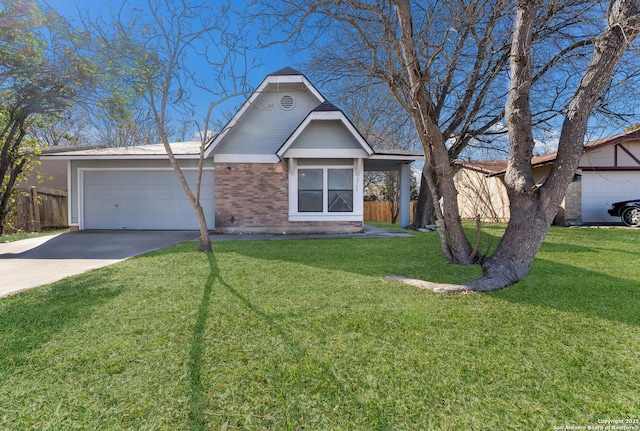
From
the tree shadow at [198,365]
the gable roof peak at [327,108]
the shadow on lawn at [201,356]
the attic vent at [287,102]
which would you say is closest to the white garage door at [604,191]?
the gable roof peak at [327,108]

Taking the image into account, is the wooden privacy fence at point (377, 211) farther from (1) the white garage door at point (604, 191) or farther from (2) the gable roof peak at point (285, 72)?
(2) the gable roof peak at point (285, 72)

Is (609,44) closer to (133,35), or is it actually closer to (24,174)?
(133,35)

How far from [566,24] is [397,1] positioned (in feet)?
18.0

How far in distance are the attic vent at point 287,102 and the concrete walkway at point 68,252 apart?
4526 mm

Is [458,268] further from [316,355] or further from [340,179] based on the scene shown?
[340,179]

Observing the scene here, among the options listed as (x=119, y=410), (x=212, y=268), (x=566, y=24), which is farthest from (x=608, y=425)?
(x=566, y=24)

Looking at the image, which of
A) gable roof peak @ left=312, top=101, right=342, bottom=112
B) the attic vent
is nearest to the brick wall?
the attic vent

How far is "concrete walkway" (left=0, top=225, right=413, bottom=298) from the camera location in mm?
4980

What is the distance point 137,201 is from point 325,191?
23.4ft

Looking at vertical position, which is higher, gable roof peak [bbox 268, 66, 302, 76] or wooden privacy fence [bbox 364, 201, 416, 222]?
gable roof peak [bbox 268, 66, 302, 76]

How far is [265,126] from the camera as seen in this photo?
34.3 feet

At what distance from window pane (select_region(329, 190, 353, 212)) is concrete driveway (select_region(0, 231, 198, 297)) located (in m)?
5.06

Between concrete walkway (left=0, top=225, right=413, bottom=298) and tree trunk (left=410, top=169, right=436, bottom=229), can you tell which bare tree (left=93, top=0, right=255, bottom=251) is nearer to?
concrete walkway (left=0, top=225, right=413, bottom=298)

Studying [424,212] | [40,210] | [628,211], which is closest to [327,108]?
[424,212]
